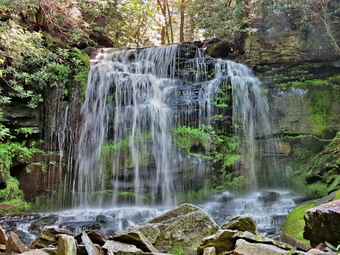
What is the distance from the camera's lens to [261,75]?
11.8m

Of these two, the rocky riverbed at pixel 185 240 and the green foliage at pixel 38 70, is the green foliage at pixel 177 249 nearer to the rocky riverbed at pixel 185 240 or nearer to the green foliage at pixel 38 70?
the rocky riverbed at pixel 185 240

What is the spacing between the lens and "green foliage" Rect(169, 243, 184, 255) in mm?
4055

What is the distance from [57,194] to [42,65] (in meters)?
4.86

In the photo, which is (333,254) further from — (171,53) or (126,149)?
(171,53)

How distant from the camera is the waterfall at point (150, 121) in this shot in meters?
9.87

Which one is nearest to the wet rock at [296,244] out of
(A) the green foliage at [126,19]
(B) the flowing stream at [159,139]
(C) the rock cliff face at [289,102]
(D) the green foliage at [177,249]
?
(D) the green foliage at [177,249]

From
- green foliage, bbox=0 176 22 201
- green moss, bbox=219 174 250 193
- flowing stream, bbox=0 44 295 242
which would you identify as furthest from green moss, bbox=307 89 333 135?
green foliage, bbox=0 176 22 201

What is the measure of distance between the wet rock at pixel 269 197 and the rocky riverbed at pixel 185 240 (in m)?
4.20

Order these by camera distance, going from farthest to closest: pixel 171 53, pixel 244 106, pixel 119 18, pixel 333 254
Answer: pixel 119 18
pixel 171 53
pixel 244 106
pixel 333 254

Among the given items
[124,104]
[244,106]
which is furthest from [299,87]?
[124,104]

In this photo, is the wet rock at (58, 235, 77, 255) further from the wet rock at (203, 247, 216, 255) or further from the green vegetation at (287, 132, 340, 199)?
the green vegetation at (287, 132, 340, 199)

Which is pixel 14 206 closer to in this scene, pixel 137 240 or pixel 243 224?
pixel 137 240

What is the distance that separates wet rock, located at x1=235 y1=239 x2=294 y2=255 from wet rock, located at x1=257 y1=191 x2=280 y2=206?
18.3 feet

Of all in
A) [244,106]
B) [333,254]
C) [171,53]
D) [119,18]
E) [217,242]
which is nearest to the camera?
[333,254]
